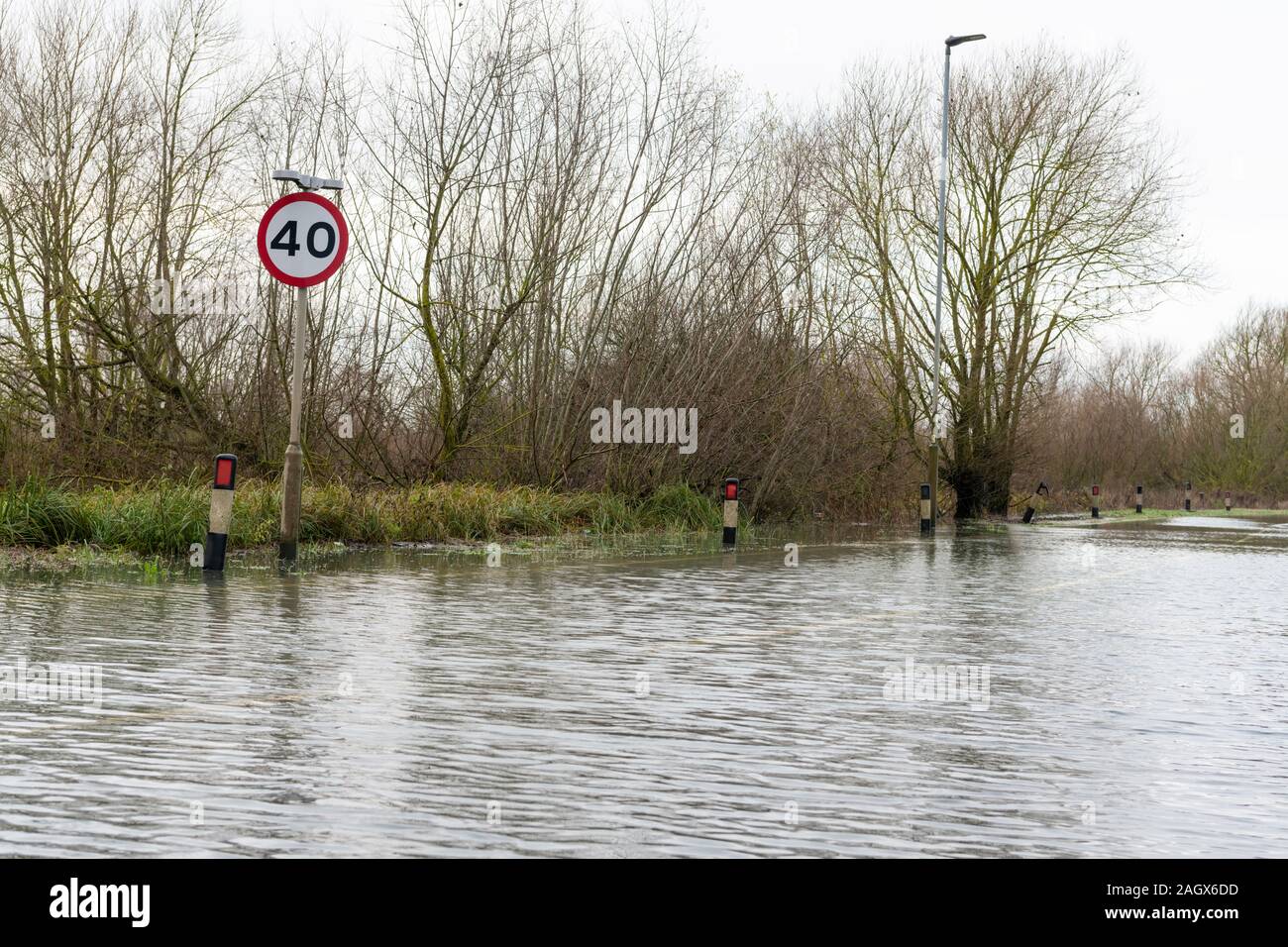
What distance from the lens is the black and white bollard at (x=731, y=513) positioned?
2284 centimetres

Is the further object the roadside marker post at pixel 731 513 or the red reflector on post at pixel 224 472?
the roadside marker post at pixel 731 513

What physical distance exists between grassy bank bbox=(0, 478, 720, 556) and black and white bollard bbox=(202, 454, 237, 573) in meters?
1.46

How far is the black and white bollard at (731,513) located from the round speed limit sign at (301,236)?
8.89 m

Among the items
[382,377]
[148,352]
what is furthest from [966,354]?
[148,352]

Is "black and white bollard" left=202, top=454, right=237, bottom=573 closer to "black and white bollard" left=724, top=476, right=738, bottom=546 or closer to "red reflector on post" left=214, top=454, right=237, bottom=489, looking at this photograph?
Answer: "red reflector on post" left=214, top=454, right=237, bottom=489

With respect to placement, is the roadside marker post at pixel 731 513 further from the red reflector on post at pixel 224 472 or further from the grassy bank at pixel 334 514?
the red reflector on post at pixel 224 472

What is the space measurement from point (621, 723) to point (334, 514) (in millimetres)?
11958

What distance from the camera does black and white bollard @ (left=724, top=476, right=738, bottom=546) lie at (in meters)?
22.8

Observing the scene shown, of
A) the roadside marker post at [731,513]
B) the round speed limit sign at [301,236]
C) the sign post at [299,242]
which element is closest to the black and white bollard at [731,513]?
the roadside marker post at [731,513]

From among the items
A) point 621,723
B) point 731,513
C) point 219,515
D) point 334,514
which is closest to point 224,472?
point 219,515

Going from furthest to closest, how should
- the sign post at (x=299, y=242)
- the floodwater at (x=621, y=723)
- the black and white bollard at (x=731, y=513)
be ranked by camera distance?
1. the black and white bollard at (x=731, y=513)
2. the sign post at (x=299, y=242)
3. the floodwater at (x=621, y=723)

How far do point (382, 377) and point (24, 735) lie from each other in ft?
59.6

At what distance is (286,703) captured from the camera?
24.8 feet

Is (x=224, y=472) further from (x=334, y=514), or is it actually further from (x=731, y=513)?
(x=731, y=513)
